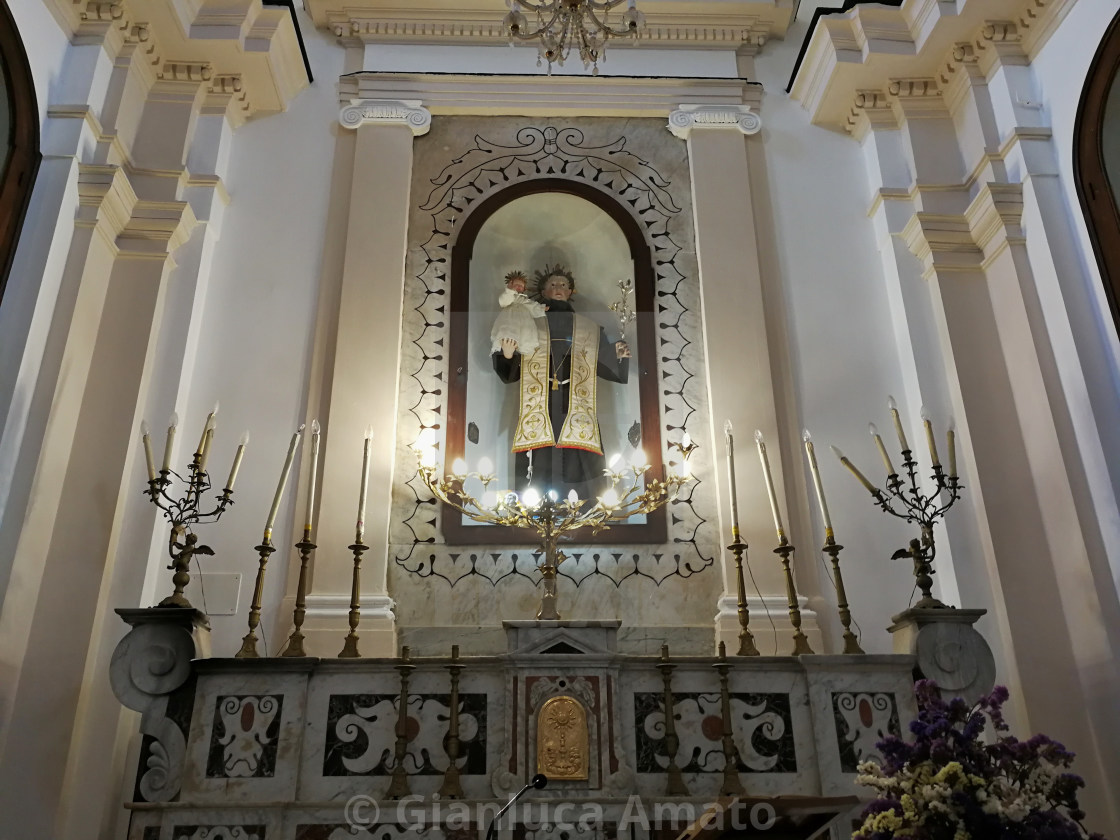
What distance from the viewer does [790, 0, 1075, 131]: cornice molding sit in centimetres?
485

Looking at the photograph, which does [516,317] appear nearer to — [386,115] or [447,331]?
[447,331]

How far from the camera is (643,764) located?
3.12 meters

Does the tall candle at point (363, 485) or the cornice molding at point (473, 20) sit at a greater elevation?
the cornice molding at point (473, 20)

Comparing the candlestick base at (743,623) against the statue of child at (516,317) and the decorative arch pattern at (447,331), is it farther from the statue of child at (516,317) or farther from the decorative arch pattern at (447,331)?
the statue of child at (516,317)

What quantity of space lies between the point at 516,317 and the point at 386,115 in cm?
141

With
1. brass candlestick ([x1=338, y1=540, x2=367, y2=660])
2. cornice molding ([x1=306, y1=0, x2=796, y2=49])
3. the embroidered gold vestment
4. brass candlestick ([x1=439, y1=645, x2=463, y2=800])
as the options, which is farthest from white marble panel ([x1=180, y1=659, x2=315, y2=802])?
cornice molding ([x1=306, y1=0, x2=796, y2=49])

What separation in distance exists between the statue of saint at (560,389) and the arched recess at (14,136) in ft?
7.10

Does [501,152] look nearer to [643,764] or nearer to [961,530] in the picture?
[961,530]

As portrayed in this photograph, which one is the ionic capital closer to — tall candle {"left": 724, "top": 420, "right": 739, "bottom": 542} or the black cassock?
the black cassock

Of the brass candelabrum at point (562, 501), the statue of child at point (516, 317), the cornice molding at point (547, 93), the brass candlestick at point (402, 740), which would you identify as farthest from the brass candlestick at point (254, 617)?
the cornice molding at point (547, 93)

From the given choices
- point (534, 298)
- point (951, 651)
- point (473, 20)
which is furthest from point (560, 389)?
point (473, 20)

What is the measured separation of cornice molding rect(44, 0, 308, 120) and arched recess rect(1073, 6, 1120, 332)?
389 centimetres

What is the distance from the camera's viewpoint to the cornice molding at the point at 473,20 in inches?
225

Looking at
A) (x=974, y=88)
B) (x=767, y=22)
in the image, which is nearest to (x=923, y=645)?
(x=974, y=88)
